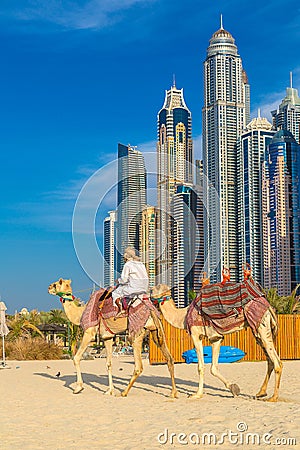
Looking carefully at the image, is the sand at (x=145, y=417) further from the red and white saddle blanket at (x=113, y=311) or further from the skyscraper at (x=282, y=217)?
the skyscraper at (x=282, y=217)

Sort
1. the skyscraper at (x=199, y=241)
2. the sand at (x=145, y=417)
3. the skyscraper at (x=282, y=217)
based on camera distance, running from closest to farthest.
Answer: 1. the sand at (x=145, y=417)
2. the skyscraper at (x=199, y=241)
3. the skyscraper at (x=282, y=217)

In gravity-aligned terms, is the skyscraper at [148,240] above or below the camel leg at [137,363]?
above

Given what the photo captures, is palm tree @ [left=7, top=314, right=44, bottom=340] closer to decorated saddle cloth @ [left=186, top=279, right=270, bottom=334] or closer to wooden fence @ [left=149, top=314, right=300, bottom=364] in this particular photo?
wooden fence @ [left=149, top=314, right=300, bottom=364]

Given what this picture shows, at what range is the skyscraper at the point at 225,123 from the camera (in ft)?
367

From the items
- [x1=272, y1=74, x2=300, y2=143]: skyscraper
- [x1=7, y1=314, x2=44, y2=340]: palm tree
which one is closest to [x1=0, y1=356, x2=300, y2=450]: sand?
[x1=7, y1=314, x2=44, y2=340]: palm tree

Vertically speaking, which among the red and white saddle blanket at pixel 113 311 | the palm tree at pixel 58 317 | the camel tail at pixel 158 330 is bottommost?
the camel tail at pixel 158 330

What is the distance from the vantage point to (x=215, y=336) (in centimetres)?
1155

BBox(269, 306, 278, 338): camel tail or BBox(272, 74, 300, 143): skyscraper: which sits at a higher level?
BBox(272, 74, 300, 143): skyscraper

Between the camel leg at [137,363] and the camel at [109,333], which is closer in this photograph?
the camel at [109,333]

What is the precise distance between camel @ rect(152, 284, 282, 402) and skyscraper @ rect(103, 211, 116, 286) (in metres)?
0.83

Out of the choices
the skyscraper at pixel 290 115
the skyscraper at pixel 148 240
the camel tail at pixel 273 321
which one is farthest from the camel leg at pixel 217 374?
the skyscraper at pixel 290 115

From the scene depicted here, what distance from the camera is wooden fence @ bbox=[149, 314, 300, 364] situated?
22234 millimetres

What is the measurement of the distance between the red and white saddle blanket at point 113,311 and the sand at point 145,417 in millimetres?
1259

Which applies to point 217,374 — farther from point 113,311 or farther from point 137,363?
point 113,311
